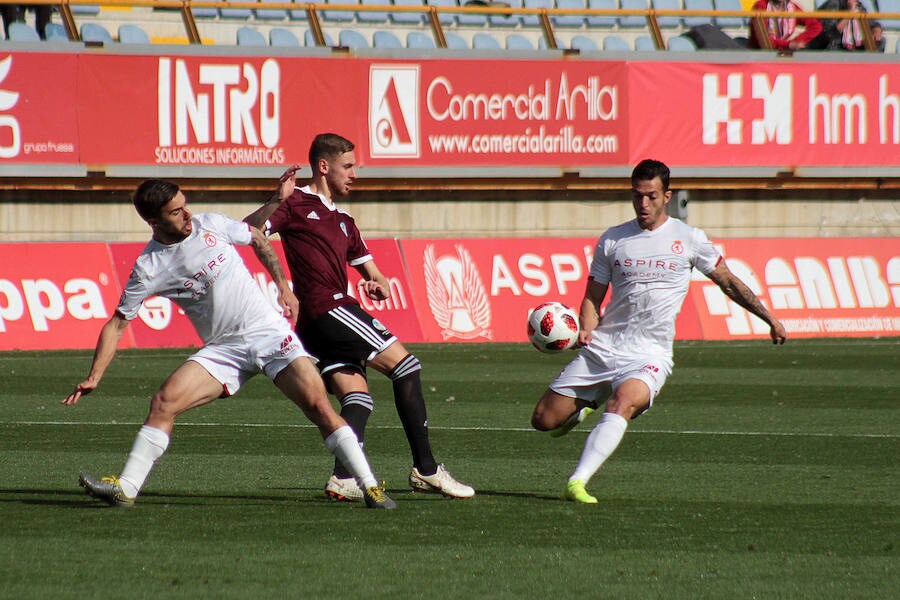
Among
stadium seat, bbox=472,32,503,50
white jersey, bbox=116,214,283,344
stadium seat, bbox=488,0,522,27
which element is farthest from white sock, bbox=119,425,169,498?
stadium seat, bbox=488,0,522,27

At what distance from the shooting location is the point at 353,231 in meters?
8.76

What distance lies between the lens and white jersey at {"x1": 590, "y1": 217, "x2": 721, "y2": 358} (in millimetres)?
8492

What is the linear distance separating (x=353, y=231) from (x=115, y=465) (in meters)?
2.33

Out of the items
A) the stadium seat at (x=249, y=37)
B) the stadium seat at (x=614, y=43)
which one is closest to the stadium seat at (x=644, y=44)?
the stadium seat at (x=614, y=43)

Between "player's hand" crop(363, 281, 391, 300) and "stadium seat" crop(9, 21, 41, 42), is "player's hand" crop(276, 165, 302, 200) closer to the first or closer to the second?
"player's hand" crop(363, 281, 391, 300)

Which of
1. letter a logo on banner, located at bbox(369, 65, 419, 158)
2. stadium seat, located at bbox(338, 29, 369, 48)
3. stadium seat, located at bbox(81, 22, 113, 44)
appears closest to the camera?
stadium seat, located at bbox(81, 22, 113, 44)

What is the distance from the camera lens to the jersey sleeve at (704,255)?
856 centimetres

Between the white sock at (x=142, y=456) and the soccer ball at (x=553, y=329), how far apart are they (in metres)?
2.18

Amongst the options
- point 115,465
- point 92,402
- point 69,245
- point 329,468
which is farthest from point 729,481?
point 69,245

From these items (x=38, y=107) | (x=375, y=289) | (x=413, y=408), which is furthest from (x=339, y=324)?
(x=38, y=107)

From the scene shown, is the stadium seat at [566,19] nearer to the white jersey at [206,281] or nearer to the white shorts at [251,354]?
the white jersey at [206,281]

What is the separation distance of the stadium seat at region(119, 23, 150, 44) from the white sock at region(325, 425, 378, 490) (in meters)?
16.5

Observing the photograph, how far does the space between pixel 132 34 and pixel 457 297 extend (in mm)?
6356

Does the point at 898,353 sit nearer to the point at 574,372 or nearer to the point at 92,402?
the point at 92,402
